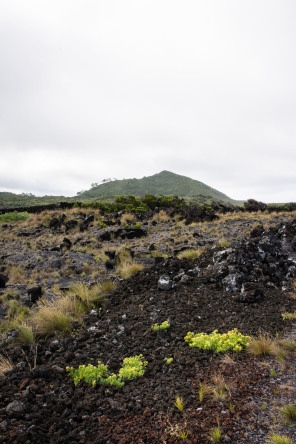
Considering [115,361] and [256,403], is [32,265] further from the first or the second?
[256,403]

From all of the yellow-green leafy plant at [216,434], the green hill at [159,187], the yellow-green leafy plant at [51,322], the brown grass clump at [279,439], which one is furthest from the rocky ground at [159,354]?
the green hill at [159,187]

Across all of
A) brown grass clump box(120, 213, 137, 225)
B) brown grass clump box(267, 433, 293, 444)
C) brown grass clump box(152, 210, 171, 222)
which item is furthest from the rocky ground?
brown grass clump box(152, 210, 171, 222)

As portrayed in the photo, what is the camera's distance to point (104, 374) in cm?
423

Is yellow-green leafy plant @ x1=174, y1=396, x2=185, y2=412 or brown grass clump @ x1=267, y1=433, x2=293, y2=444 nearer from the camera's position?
brown grass clump @ x1=267, y1=433, x2=293, y2=444

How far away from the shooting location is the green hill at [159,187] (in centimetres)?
9972

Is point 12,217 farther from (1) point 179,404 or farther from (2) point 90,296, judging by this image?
(1) point 179,404

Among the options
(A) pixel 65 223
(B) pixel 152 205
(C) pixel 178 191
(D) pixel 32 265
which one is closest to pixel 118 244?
(D) pixel 32 265

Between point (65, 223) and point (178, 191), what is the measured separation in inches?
3365

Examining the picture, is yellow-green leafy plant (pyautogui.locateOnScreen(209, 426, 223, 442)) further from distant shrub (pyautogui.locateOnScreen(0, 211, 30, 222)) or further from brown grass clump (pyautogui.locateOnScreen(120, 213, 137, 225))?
distant shrub (pyautogui.locateOnScreen(0, 211, 30, 222))

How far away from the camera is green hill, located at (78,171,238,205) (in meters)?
99.7

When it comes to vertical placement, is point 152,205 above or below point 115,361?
above

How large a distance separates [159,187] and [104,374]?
112 meters

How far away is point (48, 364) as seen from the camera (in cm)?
454

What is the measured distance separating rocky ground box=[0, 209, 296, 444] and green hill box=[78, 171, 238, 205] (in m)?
87.1
